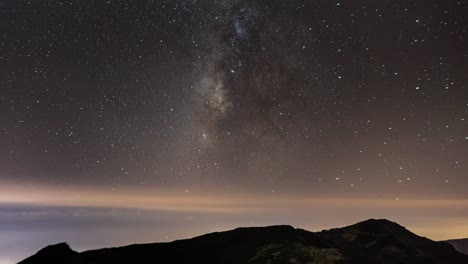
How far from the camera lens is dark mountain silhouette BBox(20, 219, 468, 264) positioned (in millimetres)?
41531

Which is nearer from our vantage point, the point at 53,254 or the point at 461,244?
the point at 53,254

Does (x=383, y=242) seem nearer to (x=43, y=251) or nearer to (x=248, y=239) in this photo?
(x=248, y=239)

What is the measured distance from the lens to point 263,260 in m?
40.1

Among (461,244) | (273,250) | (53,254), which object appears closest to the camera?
(273,250)

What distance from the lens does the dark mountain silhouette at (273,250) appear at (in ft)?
136

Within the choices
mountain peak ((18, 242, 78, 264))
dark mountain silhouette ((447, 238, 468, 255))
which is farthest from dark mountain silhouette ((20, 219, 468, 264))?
dark mountain silhouette ((447, 238, 468, 255))

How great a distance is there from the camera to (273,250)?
141 ft

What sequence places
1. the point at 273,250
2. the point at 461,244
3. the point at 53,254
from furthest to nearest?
the point at 461,244 < the point at 53,254 < the point at 273,250

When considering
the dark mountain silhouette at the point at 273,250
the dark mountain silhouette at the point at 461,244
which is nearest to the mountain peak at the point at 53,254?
the dark mountain silhouette at the point at 273,250

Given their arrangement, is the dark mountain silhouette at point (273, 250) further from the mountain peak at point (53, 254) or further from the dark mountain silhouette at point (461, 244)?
the dark mountain silhouette at point (461, 244)

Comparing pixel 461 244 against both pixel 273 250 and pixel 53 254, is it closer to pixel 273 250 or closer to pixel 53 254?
pixel 273 250

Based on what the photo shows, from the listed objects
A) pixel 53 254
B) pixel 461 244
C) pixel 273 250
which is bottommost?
pixel 461 244

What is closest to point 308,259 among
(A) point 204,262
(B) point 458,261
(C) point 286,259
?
(C) point 286,259

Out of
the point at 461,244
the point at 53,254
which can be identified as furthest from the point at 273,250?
the point at 461,244
